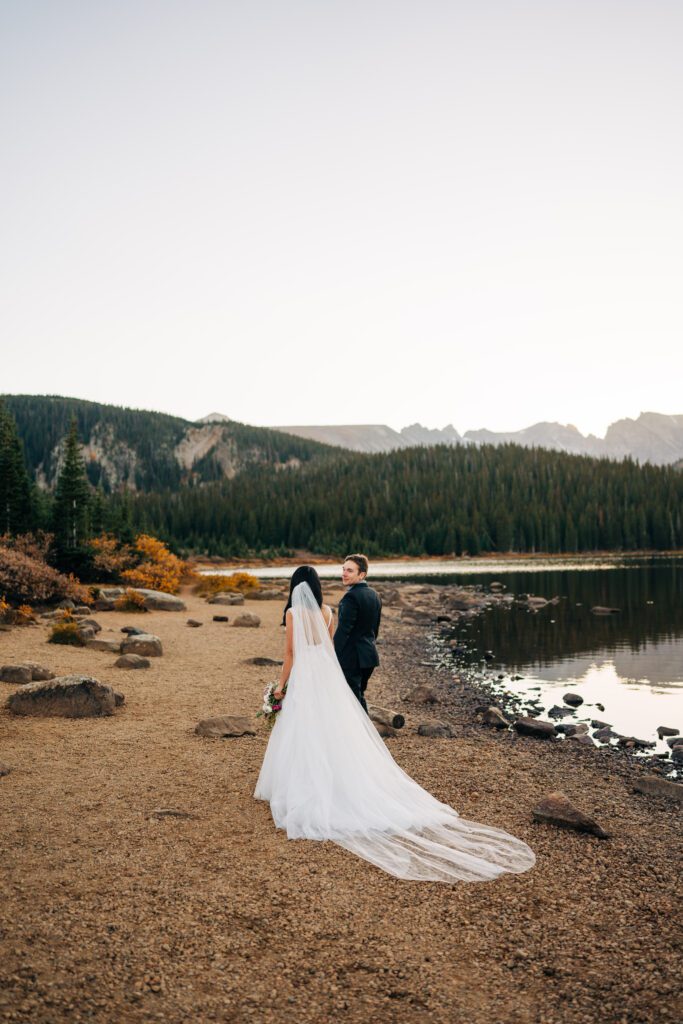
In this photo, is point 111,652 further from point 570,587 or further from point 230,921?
point 570,587

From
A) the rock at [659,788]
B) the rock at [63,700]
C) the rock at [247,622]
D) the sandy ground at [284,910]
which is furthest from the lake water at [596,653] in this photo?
the rock at [63,700]

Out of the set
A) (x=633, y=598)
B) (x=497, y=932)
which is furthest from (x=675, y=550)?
(x=497, y=932)

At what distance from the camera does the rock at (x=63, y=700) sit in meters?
13.3

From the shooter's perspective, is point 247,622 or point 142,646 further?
point 247,622

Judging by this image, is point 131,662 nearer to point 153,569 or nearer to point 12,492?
point 12,492

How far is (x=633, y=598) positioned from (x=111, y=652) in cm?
3656

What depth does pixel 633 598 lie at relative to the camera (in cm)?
4725

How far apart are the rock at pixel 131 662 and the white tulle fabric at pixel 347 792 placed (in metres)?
10.5

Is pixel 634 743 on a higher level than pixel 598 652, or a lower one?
higher

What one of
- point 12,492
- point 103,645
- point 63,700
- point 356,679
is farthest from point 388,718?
point 12,492

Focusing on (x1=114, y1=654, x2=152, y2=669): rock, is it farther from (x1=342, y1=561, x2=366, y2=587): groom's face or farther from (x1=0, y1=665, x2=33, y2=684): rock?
(x1=342, y1=561, x2=366, y2=587): groom's face

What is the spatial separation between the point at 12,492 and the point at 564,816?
3759 cm

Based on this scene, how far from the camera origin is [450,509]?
149 meters

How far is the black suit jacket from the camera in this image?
9609 mm
